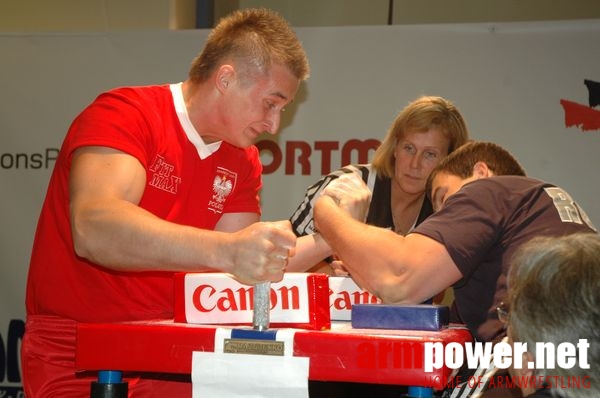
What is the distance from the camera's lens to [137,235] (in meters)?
1.50

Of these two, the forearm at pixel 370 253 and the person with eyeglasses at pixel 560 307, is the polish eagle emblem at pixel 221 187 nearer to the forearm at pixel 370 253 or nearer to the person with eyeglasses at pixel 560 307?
the forearm at pixel 370 253

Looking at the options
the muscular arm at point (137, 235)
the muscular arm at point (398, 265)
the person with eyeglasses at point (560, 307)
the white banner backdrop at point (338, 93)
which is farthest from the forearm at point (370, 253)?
the white banner backdrop at point (338, 93)

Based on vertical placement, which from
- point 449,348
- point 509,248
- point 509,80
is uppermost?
point 509,80

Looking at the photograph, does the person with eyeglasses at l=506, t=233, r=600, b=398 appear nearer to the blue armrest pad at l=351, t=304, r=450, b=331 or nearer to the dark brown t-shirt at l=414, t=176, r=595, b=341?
the blue armrest pad at l=351, t=304, r=450, b=331

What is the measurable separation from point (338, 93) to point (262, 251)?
91.4 inches

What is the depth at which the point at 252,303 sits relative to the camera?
156 cm

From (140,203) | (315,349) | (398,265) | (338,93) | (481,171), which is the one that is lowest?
(315,349)

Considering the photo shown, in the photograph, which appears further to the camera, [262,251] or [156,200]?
[156,200]

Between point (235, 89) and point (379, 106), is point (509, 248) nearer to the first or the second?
point (235, 89)

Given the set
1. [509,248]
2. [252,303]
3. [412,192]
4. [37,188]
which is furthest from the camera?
[37,188]

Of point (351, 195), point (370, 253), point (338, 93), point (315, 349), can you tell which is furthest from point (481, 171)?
point (338, 93)

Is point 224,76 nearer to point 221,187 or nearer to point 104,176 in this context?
point 221,187

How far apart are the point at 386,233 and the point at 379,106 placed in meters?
1.83

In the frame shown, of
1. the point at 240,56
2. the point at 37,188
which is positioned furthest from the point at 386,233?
the point at 37,188
